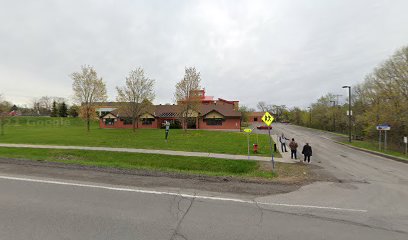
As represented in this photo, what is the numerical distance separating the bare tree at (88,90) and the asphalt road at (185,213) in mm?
30103

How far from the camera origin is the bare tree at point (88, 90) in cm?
3428

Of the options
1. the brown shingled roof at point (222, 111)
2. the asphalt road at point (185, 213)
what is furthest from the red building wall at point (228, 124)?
the asphalt road at point (185, 213)

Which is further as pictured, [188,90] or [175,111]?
[175,111]

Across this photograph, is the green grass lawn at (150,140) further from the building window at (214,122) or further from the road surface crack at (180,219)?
the building window at (214,122)

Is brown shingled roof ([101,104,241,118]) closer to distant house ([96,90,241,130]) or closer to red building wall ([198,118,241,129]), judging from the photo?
distant house ([96,90,241,130])

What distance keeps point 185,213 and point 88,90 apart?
116ft

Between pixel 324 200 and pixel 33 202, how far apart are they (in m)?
8.06

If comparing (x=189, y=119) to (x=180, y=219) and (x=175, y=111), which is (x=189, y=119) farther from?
(x=180, y=219)

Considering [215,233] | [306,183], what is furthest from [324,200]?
[215,233]

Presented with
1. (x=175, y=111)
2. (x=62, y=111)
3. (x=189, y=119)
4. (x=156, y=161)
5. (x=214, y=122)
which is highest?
(x=62, y=111)

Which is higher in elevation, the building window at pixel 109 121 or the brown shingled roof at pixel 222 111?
the brown shingled roof at pixel 222 111

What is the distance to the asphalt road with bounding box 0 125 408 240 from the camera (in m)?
4.26

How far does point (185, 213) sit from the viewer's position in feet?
17.0

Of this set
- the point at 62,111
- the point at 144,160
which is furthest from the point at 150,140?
the point at 62,111
